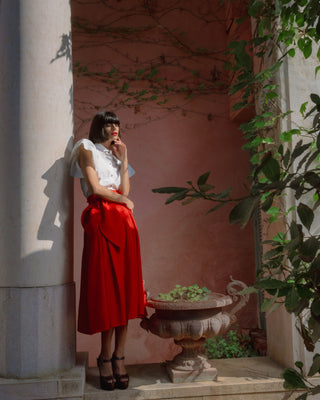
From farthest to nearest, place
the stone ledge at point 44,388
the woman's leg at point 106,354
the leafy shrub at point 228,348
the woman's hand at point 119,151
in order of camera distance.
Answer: the leafy shrub at point 228,348 < the woman's hand at point 119,151 < the woman's leg at point 106,354 < the stone ledge at point 44,388

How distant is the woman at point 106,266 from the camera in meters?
2.52

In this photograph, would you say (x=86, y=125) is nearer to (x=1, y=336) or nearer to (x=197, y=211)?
(x=197, y=211)

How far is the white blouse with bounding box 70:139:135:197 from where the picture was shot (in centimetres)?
266

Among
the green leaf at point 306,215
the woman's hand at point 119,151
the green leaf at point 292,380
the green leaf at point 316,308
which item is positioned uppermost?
the woman's hand at point 119,151

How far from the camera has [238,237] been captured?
14.6 feet

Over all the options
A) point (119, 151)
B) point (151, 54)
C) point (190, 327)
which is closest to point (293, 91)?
point (119, 151)

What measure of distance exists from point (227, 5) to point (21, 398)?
395cm

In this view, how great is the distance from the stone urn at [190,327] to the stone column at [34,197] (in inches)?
22.3

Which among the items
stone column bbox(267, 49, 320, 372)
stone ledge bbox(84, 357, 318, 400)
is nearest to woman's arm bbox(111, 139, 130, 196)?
stone column bbox(267, 49, 320, 372)

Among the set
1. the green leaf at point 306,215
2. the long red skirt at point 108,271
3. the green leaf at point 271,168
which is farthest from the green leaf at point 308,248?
the long red skirt at point 108,271

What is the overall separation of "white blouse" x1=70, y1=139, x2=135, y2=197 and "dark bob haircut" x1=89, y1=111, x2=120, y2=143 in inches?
1.9

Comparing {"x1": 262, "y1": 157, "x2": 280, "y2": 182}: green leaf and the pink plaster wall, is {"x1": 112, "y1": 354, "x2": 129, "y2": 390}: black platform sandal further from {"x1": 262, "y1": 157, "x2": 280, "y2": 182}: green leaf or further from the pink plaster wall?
{"x1": 262, "y1": 157, "x2": 280, "y2": 182}: green leaf

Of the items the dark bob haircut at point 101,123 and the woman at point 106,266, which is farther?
the dark bob haircut at point 101,123

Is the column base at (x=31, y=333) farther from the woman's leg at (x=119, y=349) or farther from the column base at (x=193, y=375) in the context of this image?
the column base at (x=193, y=375)
